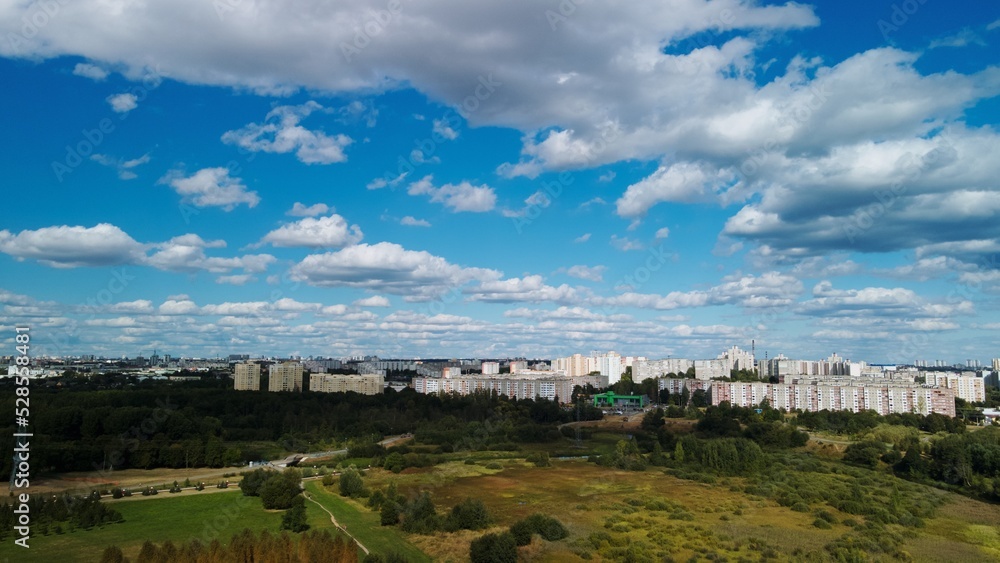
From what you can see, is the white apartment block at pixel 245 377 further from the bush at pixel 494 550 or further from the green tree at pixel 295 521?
the bush at pixel 494 550

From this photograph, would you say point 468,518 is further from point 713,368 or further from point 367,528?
point 713,368

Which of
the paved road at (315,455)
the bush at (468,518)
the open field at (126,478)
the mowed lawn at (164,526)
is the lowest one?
the paved road at (315,455)

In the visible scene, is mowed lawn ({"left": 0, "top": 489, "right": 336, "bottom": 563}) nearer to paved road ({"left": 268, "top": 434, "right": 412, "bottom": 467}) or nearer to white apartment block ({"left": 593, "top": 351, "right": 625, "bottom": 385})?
paved road ({"left": 268, "top": 434, "right": 412, "bottom": 467})

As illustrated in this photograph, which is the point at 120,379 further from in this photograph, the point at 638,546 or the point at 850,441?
the point at 850,441

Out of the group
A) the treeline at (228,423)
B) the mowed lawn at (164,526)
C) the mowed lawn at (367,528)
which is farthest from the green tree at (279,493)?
the treeline at (228,423)

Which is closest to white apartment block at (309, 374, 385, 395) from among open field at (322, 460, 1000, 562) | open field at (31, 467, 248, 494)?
open field at (31, 467, 248, 494)

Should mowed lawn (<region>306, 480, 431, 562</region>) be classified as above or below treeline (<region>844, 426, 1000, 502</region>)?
below
